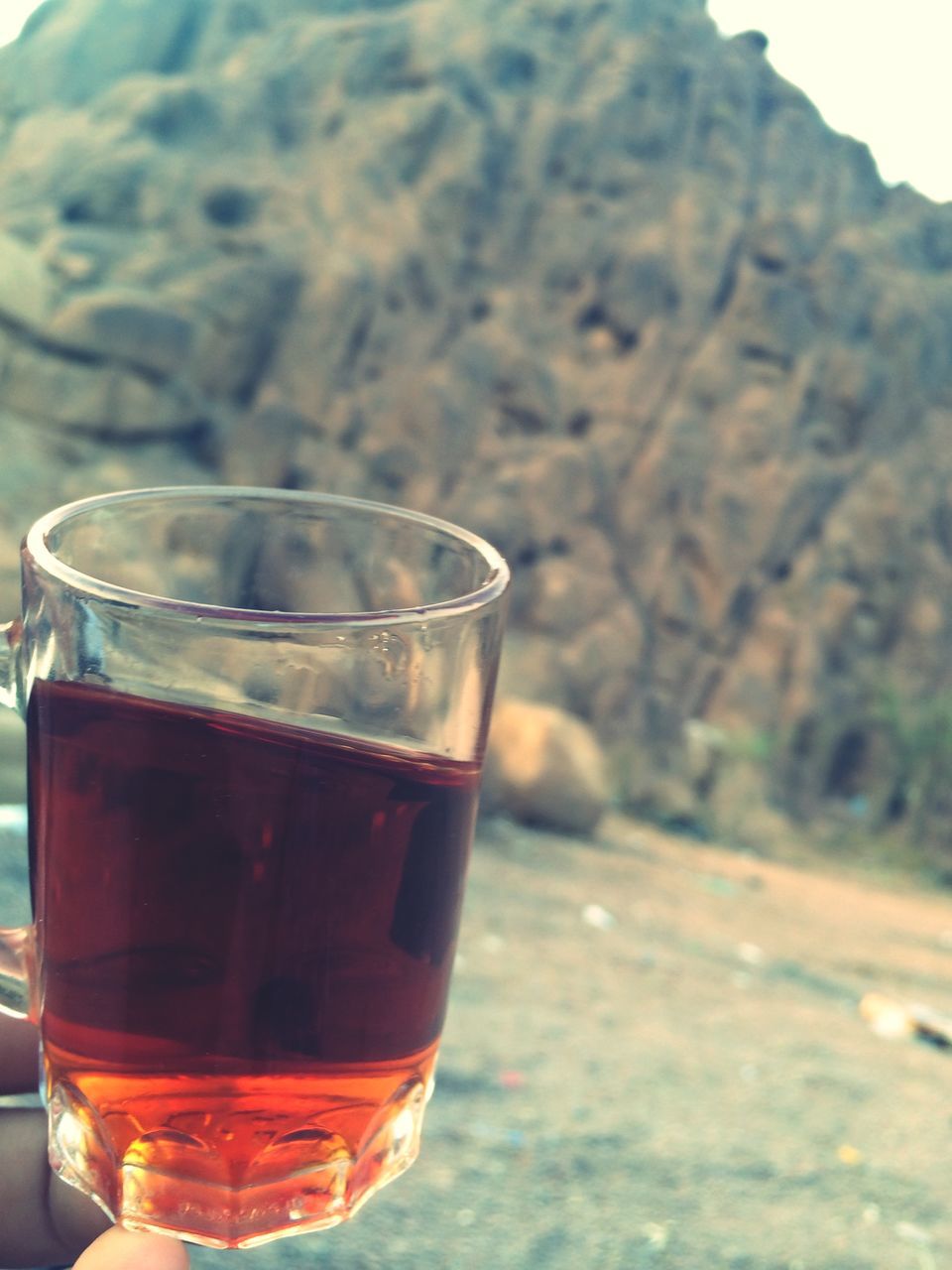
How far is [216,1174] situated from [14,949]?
223mm

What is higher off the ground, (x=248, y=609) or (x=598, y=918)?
(x=248, y=609)

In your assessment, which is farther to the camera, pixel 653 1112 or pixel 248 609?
pixel 653 1112

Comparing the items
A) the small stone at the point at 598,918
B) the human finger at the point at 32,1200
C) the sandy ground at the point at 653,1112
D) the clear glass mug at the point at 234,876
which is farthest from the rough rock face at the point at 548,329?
the clear glass mug at the point at 234,876

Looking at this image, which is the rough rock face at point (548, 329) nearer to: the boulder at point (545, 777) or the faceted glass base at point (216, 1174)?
the boulder at point (545, 777)

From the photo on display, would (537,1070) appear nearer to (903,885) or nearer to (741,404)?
(903,885)

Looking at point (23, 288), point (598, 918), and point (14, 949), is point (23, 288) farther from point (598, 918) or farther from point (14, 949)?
point (14, 949)

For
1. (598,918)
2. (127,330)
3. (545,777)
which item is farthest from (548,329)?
(598,918)

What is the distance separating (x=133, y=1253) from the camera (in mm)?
754

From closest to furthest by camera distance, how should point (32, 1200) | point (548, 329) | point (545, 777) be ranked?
1. point (32, 1200)
2. point (545, 777)
3. point (548, 329)

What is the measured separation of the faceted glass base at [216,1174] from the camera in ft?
2.54

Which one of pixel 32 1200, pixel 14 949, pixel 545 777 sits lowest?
pixel 545 777

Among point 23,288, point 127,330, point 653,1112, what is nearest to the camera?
point 653,1112

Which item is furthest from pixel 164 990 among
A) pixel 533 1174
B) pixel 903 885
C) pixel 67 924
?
pixel 903 885

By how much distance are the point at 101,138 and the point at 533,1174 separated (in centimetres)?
1101
